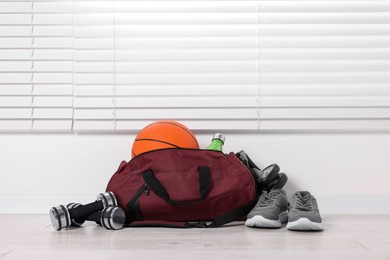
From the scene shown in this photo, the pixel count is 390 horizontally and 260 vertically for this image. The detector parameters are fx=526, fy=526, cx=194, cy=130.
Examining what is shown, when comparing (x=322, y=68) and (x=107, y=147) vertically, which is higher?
(x=322, y=68)

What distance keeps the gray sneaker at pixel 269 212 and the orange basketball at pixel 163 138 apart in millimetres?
414

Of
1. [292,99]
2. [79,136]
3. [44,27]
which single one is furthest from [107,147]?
[292,99]

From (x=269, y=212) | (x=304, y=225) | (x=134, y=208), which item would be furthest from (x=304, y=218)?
(x=134, y=208)

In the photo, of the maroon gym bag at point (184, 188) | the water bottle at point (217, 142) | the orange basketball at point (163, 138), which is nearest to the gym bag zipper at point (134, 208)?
the maroon gym bag at point (184, 188)

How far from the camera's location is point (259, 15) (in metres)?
2.61

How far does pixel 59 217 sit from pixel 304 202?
987mm

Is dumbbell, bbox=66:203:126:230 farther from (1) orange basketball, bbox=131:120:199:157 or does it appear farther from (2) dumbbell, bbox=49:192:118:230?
(1) orange basketball, bbox=131:120:199:157

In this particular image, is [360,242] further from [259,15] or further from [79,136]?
[79,136]

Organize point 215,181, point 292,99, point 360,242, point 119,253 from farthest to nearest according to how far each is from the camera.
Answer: point 292,99, point 215,181, point 360,242, point 119,253

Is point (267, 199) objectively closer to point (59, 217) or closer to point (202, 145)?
point (202, 145)

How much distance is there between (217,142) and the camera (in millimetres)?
2416

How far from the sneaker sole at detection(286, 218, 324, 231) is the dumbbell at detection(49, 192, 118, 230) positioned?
2.34 ft

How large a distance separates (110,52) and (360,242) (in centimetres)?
151

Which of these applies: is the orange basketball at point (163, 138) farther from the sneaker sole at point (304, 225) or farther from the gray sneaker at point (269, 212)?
the sneaker sole at point (304, 225)
